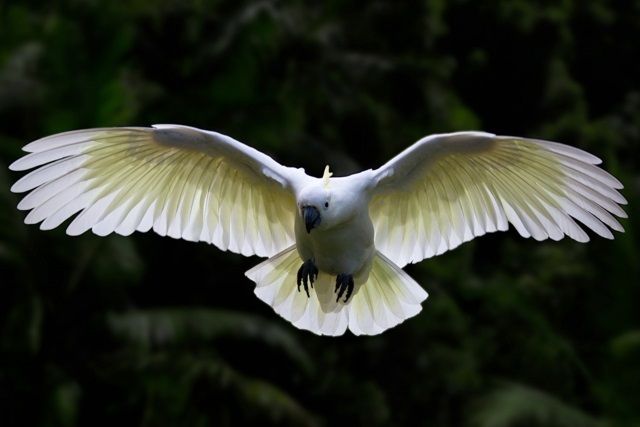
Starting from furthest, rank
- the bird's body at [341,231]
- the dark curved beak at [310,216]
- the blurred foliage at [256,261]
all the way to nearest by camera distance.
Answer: the blurred foliage at [256,261], the bird's body at [341,231], the dark curved beak at [310,216]

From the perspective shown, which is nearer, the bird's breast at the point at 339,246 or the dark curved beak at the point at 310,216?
the dark curved beak at the point at 310,216

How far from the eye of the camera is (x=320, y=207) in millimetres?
7645

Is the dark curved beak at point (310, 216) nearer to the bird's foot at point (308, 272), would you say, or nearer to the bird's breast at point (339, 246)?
the bird's breast at point (339, 246)

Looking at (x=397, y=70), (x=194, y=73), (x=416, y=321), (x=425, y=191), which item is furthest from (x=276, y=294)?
(x=397, y=70)

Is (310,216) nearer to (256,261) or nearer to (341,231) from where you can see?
(341,231)

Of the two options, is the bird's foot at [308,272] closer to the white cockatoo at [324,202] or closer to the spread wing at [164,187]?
the white cockatoo at [324,202]

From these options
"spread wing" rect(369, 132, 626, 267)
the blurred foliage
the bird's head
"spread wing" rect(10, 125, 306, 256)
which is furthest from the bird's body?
the blurred foliage

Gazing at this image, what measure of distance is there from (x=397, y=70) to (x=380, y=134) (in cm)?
81

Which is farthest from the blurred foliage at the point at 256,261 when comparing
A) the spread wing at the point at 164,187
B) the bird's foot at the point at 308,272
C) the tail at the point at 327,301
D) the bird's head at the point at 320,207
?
the bird's head at the point at 320,207

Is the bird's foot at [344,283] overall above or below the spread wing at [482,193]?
below

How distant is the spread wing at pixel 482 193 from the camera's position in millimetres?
7930

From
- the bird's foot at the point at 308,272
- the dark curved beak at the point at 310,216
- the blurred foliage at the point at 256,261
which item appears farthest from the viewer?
the blurred foliage at the point at 256,261

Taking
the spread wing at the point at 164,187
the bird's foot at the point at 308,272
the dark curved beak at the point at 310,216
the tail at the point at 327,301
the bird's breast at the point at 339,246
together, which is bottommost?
the tail at the point at 327,301

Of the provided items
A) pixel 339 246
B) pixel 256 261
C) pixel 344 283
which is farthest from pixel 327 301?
pixel 256 261
